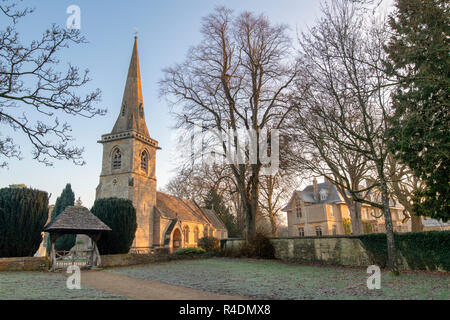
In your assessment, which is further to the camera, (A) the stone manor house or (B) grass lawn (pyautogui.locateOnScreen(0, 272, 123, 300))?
(A) the stone manor house

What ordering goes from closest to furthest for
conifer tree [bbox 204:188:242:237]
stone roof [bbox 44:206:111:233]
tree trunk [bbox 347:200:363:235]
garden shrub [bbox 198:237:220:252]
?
stone roof [bbox 44:206:111:233] < tree trunk [bbox 347:200:363:235] < garden shrub [bbox 198:237:220:252] < conifer tree [bbox 204:188:242:237]

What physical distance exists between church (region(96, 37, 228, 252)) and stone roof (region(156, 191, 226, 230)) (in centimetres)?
18

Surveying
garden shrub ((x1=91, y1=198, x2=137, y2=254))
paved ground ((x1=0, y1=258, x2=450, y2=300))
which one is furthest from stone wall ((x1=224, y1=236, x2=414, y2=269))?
garden shrub ((x1=91, y1=198, x2=137, y2=254))

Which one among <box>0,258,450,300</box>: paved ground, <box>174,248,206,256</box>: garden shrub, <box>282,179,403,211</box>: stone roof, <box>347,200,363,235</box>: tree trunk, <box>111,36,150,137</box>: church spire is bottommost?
<box>174,248,206,256</box>: garden shrub

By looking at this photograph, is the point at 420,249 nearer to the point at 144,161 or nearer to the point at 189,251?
the point at 189,251

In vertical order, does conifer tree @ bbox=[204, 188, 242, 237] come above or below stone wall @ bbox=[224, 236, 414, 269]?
above

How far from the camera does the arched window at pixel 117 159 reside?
33.4 meters

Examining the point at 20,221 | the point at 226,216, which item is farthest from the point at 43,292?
the point at 226,216

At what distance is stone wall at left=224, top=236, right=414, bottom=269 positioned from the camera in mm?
16531

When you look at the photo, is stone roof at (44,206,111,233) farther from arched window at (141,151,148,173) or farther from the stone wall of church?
arched window at (141,151,148,173)

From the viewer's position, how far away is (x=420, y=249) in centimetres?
1400
